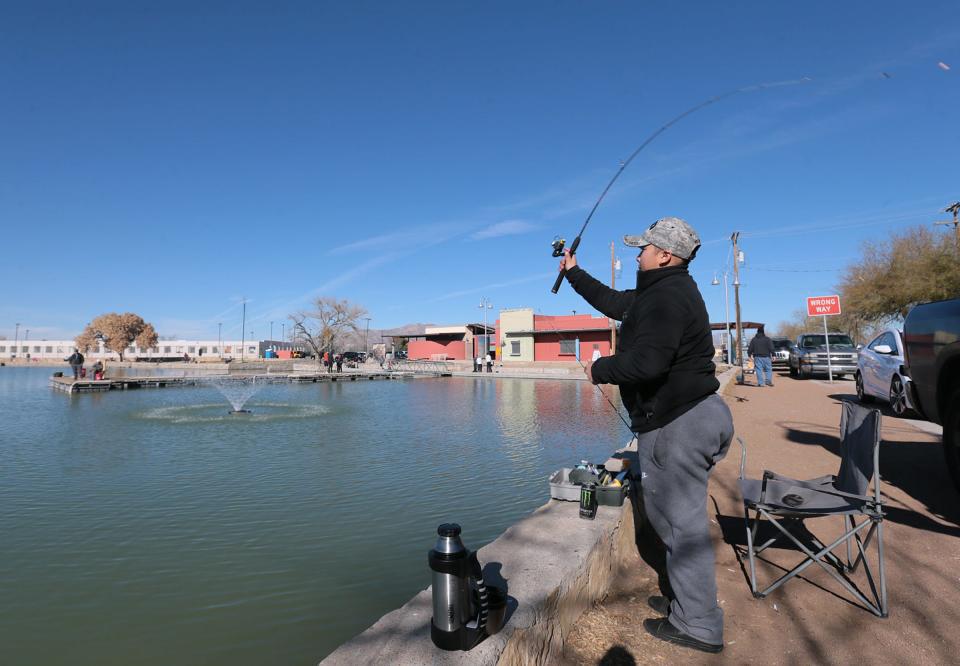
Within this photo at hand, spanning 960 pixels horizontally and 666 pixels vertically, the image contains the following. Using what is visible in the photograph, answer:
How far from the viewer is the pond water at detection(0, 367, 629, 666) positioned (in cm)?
327

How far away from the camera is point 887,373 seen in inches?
411

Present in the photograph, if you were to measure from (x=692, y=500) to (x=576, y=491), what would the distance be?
4.24 feet

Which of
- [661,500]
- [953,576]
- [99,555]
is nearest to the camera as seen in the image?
[661,500]

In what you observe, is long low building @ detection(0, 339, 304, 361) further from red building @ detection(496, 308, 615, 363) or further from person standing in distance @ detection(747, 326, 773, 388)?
person standing in distance @ detection(747, 326, 773, 388)

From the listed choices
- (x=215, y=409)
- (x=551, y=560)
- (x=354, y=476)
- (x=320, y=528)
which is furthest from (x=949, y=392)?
(x=215, y=409)

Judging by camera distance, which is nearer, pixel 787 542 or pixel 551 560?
pixel 551 560

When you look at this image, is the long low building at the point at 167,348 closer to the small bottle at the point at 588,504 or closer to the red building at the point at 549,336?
the red building at the point at 549,336

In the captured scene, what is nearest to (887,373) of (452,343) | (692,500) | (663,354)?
(692,500)

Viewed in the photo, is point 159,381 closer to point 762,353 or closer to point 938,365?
point 762,353

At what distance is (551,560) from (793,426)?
7.99m

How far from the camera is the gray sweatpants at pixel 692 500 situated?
8.10 ft

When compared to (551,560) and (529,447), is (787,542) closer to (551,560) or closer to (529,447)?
(551,560)

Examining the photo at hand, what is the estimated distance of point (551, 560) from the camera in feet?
8.92

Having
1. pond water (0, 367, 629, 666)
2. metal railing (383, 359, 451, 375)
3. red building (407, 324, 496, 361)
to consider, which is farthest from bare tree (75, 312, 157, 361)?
pond water (0, 367, 629, 666)
